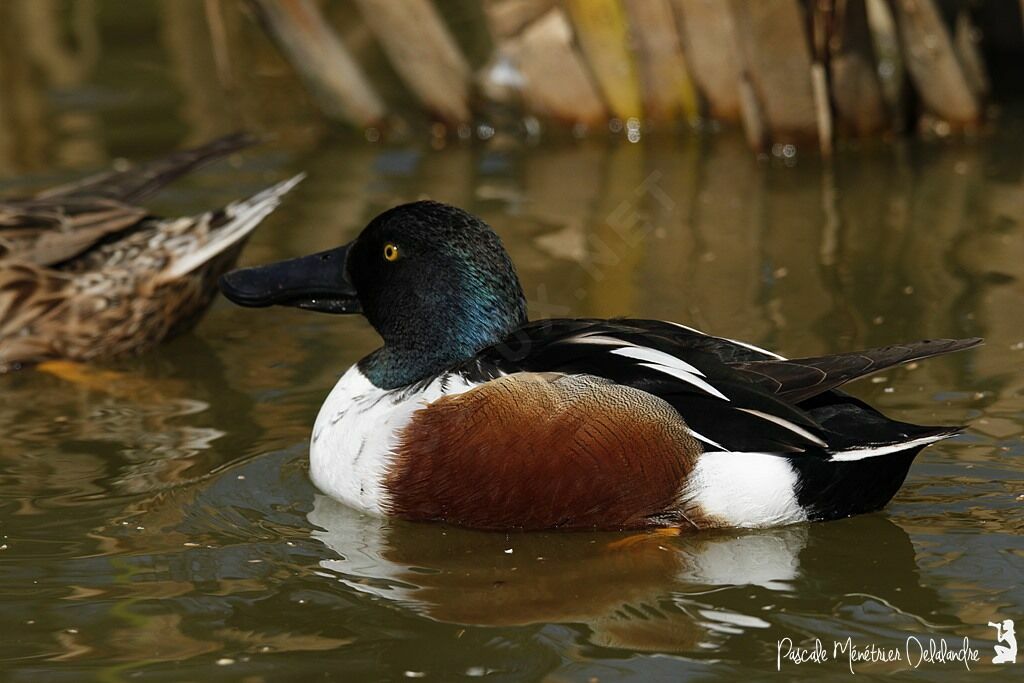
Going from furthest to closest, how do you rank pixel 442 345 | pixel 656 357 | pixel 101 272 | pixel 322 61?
pixel 322 61, pixel 101 272, pixel 442 345, pixel 656 357

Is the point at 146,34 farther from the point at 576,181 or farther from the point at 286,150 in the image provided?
the point at 576,181

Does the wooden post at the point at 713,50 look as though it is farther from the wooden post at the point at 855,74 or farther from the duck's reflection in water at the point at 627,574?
the duck's reflection in water at the point at 627,574

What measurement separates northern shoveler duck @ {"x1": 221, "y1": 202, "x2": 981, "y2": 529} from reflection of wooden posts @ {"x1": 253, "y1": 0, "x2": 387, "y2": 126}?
3939 mm

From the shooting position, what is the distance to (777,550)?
14.1 feet

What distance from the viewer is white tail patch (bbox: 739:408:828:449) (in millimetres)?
4250

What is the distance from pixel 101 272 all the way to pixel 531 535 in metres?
2.59

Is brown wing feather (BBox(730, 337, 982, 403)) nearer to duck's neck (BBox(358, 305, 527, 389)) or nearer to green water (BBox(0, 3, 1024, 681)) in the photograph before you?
green water (BBox(0, 3, 1024, 681))

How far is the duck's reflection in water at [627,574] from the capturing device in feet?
12.8

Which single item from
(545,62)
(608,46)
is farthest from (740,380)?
(545,62)

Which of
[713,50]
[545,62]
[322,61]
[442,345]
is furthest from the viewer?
[545,62]

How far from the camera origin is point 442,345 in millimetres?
4809

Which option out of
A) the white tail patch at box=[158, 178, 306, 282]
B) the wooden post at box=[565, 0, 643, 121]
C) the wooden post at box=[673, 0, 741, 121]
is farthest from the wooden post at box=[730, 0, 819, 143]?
the white tail patch at box=[158, 178, 306, 282]

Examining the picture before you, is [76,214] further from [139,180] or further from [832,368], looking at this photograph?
[832,368]

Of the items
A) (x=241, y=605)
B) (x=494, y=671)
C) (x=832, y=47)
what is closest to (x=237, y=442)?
(x=241, y=605)
